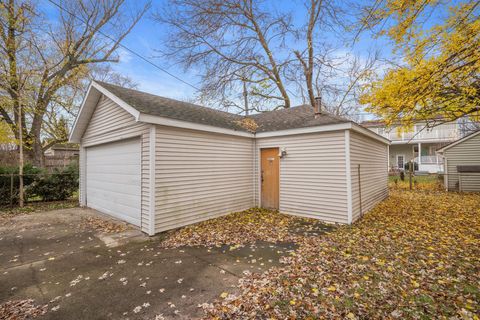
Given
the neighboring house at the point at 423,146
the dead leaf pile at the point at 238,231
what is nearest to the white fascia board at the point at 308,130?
the dead leaf pile at the point at 238,231

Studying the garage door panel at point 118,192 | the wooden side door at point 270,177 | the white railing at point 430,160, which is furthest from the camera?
the white railing at point 430,160

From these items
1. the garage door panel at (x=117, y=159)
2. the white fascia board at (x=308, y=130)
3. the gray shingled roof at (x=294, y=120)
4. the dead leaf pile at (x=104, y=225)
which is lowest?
the dead leaf pile at (x=104, y=225)

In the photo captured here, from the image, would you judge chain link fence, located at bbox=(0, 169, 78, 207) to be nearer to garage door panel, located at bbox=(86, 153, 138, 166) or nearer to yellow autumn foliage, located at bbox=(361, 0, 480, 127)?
garage door panel, located at bbox=(86, 153, 138, 166)

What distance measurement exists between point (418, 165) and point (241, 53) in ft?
75.3

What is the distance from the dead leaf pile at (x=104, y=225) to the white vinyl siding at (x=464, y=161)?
16008 mm

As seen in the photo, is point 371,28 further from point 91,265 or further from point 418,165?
point 418,165

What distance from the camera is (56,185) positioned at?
9688mm

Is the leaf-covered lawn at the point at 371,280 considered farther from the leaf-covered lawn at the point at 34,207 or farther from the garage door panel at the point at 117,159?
the leaf-covered lawn at the point at 34,207

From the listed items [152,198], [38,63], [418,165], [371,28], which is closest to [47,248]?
[152,198]

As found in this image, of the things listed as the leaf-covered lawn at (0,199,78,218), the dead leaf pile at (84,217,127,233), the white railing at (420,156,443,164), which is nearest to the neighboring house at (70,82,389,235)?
the dead leaf pile at (84,217,127,233)

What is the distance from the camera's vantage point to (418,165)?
22609 mm

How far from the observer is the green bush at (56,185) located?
9.18m

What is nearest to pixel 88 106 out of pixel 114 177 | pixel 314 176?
pixel 114 177

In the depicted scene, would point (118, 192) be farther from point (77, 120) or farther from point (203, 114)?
point (203, 114)
